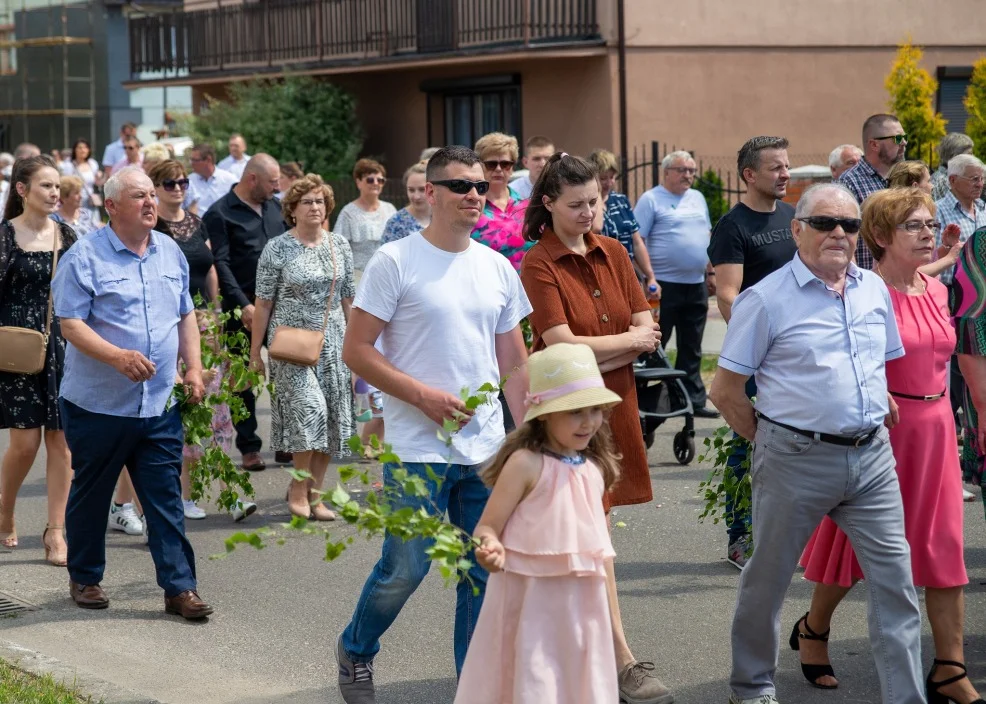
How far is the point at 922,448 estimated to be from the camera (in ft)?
17.8

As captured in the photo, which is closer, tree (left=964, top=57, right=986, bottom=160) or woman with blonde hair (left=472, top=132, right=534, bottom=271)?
woman with blonde hair (left=472, top=132, right=534, bottom=271)

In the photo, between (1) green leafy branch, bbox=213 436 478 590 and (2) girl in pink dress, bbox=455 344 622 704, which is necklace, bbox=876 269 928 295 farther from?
(1) green leafy branch, bbox=213 436 478 590

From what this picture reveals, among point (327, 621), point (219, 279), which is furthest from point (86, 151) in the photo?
point (327, 621)

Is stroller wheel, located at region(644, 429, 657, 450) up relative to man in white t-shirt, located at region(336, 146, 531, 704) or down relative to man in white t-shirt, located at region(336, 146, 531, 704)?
down

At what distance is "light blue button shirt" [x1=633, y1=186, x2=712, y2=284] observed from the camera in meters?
11.8

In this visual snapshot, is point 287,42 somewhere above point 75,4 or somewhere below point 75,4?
below

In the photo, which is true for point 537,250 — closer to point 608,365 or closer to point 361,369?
→ point 608,365

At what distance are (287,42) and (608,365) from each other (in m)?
24.8

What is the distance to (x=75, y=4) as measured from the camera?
4297 cm

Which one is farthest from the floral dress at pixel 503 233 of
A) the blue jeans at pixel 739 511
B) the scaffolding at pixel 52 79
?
the scaffolding at pixel 52 79

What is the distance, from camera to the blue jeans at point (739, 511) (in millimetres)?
7055

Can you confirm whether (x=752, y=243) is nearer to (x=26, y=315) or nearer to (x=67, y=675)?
(x=67, y=675)

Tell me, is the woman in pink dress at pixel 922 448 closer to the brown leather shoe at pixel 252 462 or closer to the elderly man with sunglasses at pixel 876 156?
the elderly man with sunglasses at pixel 876 156

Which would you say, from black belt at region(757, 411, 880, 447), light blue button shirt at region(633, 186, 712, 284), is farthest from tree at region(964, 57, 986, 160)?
black belt at region(757, 411, 880, 447)
